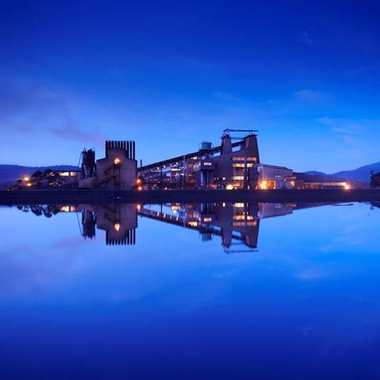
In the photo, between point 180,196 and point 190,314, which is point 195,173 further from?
point 190,314

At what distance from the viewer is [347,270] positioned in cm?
809

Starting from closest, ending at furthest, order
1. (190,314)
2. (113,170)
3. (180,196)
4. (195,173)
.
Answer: (190,314), (180,196), (113,170), (195,173)

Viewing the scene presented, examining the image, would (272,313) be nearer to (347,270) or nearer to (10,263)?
(347,270)

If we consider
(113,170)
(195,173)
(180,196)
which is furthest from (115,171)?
(195,173)

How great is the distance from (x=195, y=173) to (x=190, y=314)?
66678 millimetres

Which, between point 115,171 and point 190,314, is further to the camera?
point 115,171

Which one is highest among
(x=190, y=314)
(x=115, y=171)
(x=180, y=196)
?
(x=115, y=171)

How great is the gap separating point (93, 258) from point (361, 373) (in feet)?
24.3

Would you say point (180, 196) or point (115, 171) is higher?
point (115, 171)

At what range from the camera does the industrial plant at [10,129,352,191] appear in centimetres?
4556

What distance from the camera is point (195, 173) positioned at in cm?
7169

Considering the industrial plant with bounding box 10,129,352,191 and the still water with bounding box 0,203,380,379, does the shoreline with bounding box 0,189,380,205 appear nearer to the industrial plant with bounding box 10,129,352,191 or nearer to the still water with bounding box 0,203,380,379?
the industrial plant with bounding box 10,129,352,191

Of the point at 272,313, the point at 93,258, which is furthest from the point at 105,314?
→ the point at 93,258

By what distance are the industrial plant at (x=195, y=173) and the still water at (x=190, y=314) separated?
35.5m
